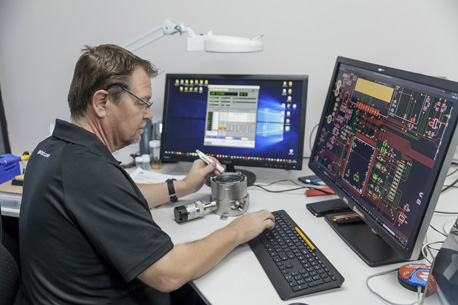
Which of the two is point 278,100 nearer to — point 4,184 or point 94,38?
point 94,38

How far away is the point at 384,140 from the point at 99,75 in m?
0.79

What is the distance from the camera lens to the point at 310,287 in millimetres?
951

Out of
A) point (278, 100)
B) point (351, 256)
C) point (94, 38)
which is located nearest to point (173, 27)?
point (278, 100)

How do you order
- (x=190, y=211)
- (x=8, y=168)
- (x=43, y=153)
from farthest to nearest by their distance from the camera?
(x=8, y=168) < (x=190, y=211) < (x=43, y=153)

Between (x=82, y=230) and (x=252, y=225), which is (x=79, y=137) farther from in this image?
(x=252, y=225)

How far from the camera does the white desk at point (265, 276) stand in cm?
94

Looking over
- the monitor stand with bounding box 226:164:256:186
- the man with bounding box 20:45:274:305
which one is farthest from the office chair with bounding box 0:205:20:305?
the monitor stand with bounding box 226:164:256:186

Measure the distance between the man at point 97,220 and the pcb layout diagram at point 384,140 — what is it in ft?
1.31

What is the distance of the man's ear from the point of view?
Result: 3.42 feet

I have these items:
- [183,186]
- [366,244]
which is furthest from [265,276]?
[183,186]

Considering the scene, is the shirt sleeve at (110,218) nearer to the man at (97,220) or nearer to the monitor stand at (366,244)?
the man at (97,220)

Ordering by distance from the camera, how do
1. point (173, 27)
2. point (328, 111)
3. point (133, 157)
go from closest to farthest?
point (328, 111) < point (173, 27) < point (133, 157)

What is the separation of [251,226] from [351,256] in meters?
0.30

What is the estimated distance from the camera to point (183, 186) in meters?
1.46
